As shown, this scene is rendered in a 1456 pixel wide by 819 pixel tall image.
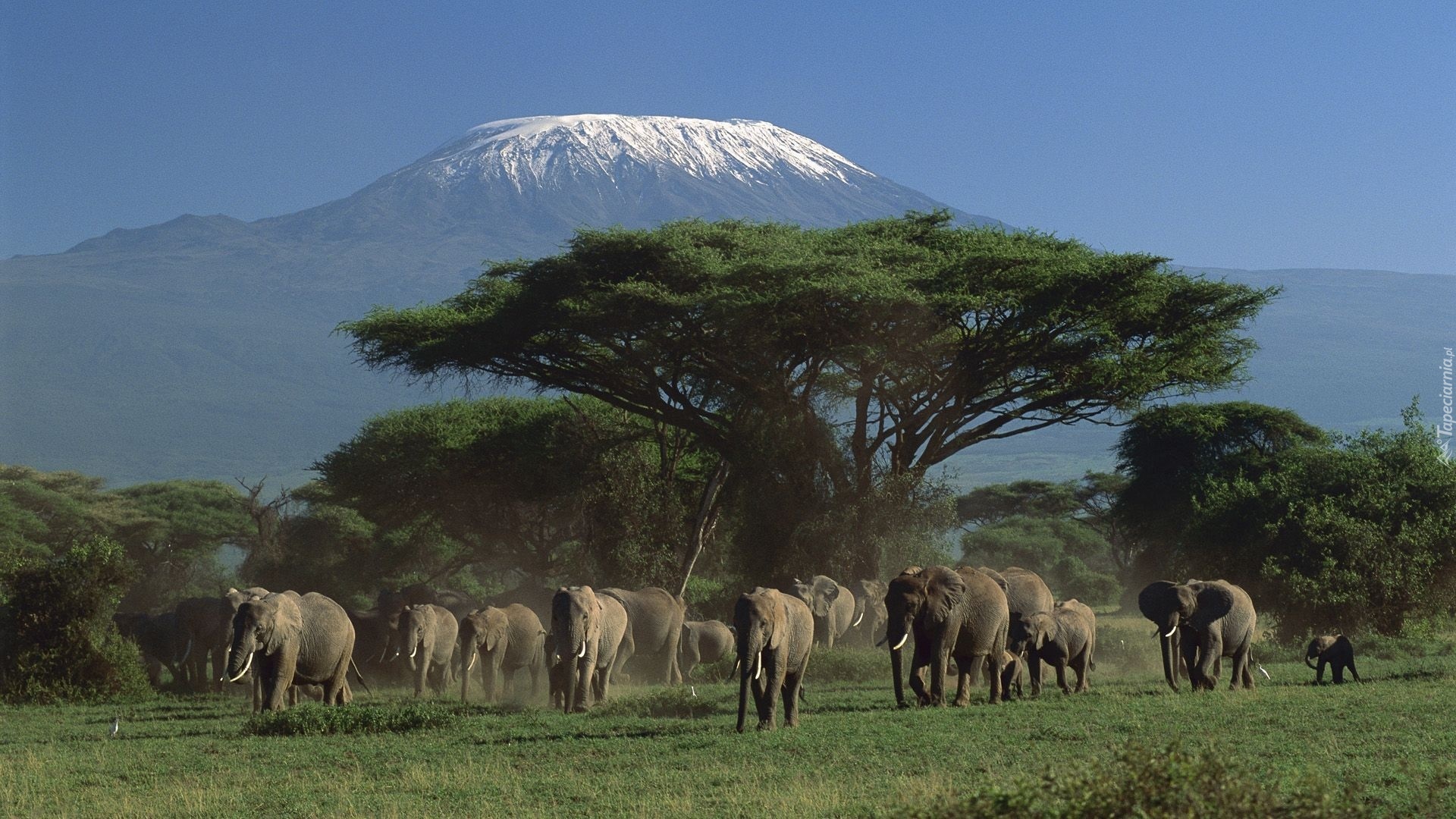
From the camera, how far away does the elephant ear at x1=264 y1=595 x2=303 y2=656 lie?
2020 centimetres

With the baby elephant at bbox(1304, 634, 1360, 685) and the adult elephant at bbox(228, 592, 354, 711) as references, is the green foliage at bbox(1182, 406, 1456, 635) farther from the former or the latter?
the adult elephant at bbox(228, 592, 354, 711)

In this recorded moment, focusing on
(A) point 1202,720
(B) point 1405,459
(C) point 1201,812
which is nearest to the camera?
(C) point 1201,812

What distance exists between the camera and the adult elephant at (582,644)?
20.9 meters

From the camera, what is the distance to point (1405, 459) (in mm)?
31500

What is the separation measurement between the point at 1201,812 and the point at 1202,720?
8065mm

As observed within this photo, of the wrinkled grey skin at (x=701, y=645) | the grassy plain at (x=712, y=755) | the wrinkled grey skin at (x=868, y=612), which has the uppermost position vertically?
the wrinkled grey skin at (x=868, y=612)

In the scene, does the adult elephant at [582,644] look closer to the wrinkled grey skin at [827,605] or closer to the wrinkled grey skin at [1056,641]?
the wrinkled grey skin at [1056,641]

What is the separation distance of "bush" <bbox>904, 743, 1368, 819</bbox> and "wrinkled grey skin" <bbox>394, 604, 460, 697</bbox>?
15.4 m

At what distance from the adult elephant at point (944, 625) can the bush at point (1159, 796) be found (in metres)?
9.32

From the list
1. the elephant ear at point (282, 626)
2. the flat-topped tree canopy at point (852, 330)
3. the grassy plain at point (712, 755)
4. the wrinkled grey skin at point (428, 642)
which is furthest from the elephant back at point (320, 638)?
the flat-topped tree canopy at point (852, 330)

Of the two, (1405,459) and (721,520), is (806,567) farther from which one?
(1405,459)

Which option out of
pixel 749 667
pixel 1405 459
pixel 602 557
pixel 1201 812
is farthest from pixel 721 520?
pixel 1201 812

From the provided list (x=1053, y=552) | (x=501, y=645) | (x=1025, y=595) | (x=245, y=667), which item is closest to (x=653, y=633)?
(x=501, y=645)

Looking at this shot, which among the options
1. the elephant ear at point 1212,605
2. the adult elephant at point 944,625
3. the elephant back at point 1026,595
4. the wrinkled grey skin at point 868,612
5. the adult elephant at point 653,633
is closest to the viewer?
the adult elephant at point 944,625
